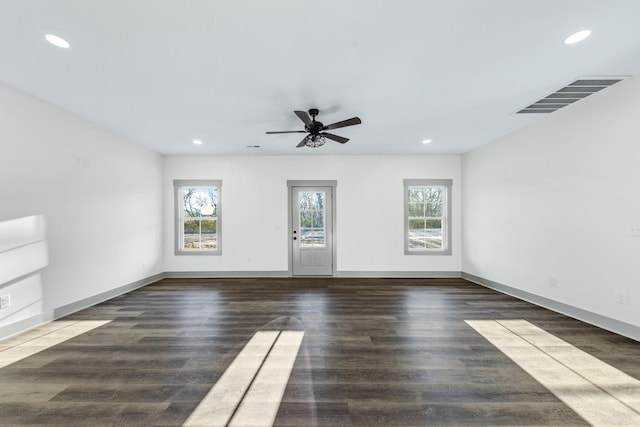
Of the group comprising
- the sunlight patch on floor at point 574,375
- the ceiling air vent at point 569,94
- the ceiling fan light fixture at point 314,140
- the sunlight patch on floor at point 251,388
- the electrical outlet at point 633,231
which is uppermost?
the ceiling air vent at point 569,94

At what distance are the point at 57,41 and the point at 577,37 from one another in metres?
4.23

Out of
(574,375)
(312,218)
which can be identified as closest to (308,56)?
(574,375)

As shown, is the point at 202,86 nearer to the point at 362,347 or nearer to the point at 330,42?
the point at 330,42

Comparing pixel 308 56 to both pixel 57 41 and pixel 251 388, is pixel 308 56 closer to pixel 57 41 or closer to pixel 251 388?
pixel 57 41

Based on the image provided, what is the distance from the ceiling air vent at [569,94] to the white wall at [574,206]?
0.42 feet

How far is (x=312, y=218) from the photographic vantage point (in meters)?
5.89

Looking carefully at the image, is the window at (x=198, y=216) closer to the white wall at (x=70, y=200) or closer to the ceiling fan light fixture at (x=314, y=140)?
the white wall at (x=70, y=200)

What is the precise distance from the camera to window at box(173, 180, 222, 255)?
19.0 ft

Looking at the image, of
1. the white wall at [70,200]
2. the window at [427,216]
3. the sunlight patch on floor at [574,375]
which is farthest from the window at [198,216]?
the sunlight patch on floor at [574,375]

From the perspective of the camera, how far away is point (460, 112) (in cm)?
356

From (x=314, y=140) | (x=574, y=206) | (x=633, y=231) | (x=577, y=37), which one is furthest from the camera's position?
(x=314, y=140)

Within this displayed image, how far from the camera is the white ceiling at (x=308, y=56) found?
1831 mm

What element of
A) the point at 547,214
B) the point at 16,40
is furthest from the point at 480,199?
the point at 16,40

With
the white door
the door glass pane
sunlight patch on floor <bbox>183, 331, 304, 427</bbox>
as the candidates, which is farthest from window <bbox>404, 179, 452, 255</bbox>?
sunlight patch on floor <bbox>183, 331, 304, 427</bbox>
